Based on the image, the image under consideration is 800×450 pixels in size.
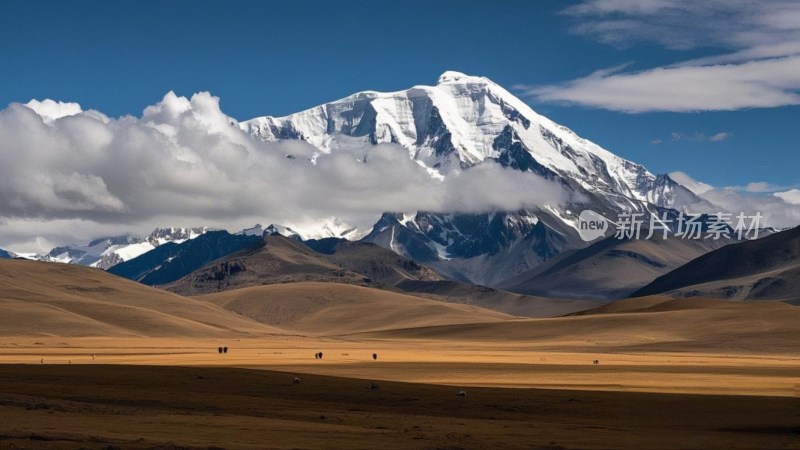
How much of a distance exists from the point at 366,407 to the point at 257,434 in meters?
17.6

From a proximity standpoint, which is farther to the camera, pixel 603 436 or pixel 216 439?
pixel 603 436

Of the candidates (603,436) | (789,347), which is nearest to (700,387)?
(603,436)

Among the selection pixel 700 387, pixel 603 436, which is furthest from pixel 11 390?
pixel 700 387

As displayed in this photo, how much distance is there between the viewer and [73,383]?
69938 mm

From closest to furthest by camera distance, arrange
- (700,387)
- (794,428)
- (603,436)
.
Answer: (603,436) → (794,428) → (700,387)

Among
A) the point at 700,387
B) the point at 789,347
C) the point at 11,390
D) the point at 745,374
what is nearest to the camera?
the point at 11,390

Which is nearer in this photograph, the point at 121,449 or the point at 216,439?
the point at 121,449

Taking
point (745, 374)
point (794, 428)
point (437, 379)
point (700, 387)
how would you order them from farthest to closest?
1. point (745, 374)
2. point (437, 379)
3. point (700, 387)
4. point (794, 428)

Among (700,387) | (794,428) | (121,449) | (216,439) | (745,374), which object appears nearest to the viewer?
(121,449)

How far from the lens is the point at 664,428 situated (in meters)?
54.9

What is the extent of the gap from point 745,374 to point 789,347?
317 ft

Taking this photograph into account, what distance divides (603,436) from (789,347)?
161789 millimetres

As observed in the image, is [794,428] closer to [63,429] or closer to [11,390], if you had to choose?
[63,429]

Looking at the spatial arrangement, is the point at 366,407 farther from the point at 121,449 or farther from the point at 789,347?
the point at 789,347
